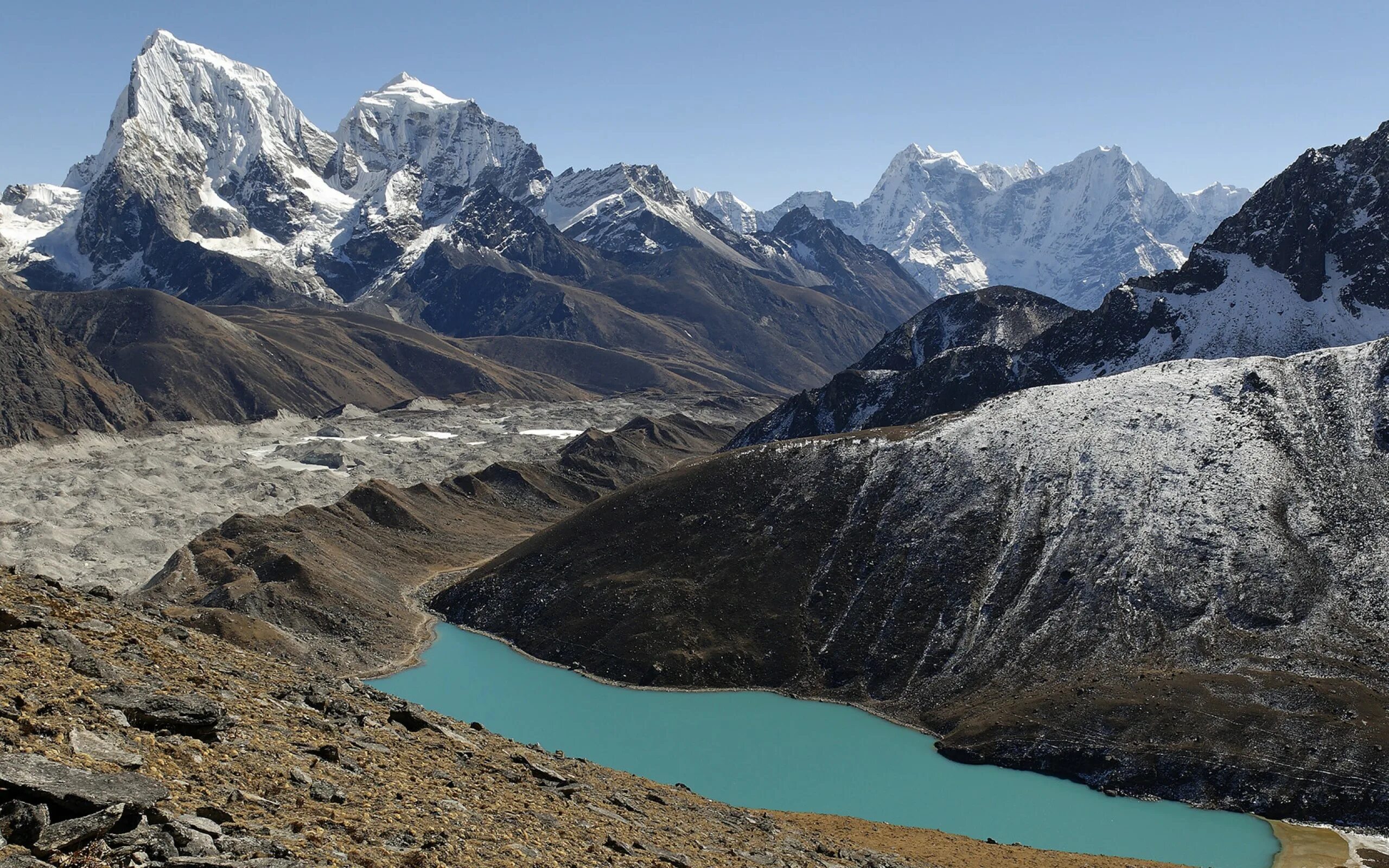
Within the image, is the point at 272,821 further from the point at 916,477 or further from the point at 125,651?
the point at 916,477

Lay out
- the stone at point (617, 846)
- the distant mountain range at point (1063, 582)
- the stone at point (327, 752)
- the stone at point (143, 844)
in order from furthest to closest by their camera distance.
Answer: the distant mountain range at point (1063, 582) → the stone at point (617, 846) → the stone at point (327, 752) → the stone at point (143, 844)

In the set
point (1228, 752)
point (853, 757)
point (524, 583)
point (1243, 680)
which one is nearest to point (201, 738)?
point (853, 757)

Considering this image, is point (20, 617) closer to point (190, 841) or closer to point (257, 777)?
point (257, 777)

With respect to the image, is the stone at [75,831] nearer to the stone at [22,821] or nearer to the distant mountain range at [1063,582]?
the stone at [22,821]

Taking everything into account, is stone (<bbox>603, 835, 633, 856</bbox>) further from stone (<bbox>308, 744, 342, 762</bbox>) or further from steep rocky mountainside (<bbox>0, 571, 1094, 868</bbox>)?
stone (<bbox>308, 744, 342, 762</bbox>)

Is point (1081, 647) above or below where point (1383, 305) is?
below

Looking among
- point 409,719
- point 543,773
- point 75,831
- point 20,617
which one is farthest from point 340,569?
point 75,831

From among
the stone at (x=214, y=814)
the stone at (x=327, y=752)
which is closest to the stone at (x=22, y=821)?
the stone at (x=214, y=814)
